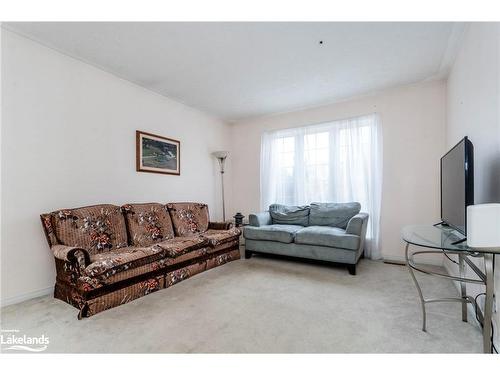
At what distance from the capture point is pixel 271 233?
11.6 feet

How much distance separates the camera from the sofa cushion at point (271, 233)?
3420mm

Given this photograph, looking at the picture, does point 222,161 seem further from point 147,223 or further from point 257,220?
point 147,223

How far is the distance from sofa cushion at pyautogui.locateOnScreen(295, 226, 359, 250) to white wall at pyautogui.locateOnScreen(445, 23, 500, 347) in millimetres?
1117

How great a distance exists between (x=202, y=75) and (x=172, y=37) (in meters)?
0.80

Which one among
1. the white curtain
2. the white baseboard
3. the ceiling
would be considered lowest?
the white baseboard

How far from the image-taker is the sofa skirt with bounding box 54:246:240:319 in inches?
79.4

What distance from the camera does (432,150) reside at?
3.34 meters

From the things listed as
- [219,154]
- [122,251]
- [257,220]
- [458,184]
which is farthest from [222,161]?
[458,184]

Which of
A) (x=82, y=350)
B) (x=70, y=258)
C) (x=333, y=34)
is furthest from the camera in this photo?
(x=333, y=34)

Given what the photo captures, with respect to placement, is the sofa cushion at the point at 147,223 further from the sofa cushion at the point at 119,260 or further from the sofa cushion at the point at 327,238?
the sofa cushion at the point at 327,238

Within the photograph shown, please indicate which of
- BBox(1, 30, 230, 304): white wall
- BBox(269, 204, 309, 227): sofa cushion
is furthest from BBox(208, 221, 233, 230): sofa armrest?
BBox(1, 30, 230, 304): white wall

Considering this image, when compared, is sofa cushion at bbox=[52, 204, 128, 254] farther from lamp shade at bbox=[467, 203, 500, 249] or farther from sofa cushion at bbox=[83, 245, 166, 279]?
lamp shade at bbox=[467, 203, 500, 249]
